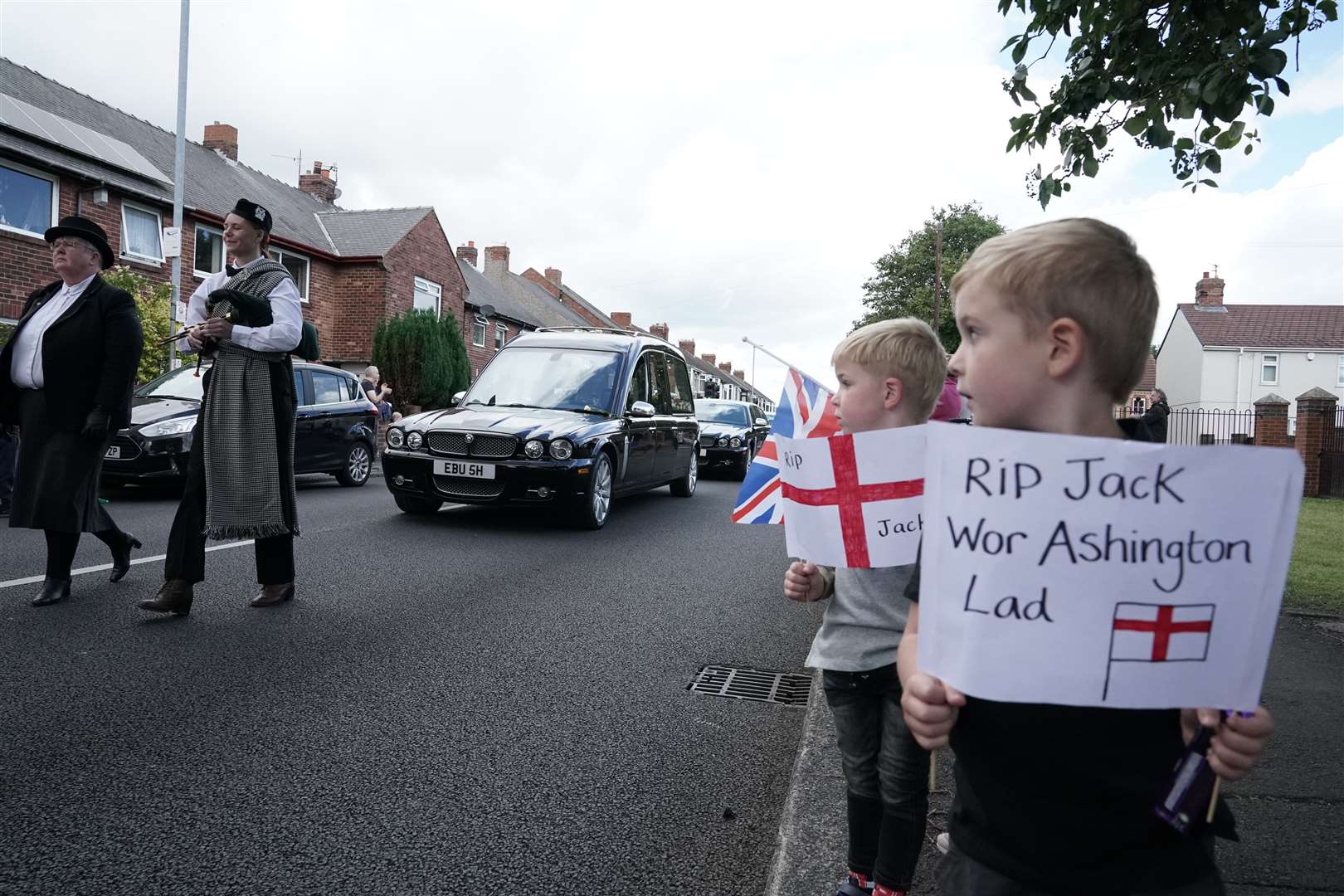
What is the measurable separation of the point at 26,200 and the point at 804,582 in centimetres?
2149

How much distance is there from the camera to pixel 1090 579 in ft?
4.01

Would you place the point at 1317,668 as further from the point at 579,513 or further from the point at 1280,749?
the point at 579,513

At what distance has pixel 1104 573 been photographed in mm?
1222

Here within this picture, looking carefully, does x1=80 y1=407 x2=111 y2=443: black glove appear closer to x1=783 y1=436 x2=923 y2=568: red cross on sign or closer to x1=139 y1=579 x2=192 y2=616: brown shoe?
x1=139 y1=579 x2=192 y2=616: brown shoe

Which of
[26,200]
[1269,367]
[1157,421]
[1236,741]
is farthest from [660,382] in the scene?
[1269,367]

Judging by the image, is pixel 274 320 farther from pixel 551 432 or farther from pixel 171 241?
pixel 171 241

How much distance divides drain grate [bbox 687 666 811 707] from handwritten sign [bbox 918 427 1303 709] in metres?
3.21

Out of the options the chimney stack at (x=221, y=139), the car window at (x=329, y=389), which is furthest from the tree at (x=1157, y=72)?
the chimney stack at (x=221, y=139)

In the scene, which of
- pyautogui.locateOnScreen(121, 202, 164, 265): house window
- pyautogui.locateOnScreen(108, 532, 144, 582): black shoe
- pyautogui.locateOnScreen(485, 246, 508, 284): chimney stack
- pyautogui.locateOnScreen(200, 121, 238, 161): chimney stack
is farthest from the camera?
pyautogui.locateOnScreen(485, 246, 508, 284): chimney stack

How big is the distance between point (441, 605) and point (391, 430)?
3.97 metres

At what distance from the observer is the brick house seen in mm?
19125

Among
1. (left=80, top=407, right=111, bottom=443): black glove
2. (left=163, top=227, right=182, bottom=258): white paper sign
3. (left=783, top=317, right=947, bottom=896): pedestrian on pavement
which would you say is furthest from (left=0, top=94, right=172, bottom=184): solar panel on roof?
(left=783, top=317, right=947, bottom=896): pedestrian on pavement

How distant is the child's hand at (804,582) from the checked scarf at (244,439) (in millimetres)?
3763

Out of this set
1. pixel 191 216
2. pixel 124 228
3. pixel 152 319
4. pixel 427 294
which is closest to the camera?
pixel 152 319
